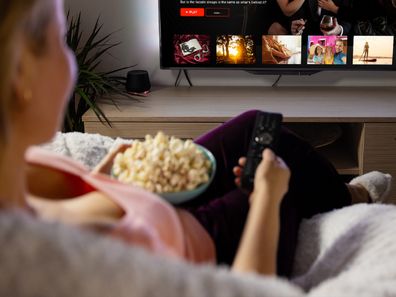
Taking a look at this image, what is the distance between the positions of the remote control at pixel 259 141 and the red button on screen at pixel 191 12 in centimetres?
135

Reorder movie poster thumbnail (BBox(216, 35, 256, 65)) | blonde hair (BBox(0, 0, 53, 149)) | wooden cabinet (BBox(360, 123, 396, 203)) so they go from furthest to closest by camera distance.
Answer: movie poster thumbnail (BBox(216, 35, 256, 65))
wooden cabinet (BBox(360, 123, 396, 203))
blonde hair (BBox(0, 0, 53, 149))

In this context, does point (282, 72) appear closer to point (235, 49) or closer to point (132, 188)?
point (235, 49)

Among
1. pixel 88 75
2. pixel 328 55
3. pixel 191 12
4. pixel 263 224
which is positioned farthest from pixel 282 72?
pixel 263 224

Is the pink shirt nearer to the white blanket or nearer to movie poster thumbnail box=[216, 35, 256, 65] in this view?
the white blanket

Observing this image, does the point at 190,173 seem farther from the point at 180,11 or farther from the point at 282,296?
the point at 180,11

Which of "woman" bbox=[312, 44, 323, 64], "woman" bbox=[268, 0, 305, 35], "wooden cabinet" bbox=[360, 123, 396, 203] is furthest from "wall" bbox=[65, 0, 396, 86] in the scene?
"wooden cabinet" bbox=[360, 123, 396, 203]

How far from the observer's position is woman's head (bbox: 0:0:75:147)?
0.68 m

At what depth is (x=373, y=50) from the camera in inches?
114

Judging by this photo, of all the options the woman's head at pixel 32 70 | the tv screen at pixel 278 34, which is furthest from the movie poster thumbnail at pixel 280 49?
the woman's head at pixel 32 70

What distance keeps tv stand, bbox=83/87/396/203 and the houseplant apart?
95mm

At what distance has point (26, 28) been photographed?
2.44ft

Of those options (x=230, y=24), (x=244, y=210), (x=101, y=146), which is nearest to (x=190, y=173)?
(x=244, y=210)

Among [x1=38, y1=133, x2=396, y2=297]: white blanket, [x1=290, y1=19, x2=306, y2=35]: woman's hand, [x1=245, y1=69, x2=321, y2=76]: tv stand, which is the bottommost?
[x1=38, y1=133, x2=396, y2=297]: white blanket

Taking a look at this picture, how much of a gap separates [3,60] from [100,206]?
49cm
